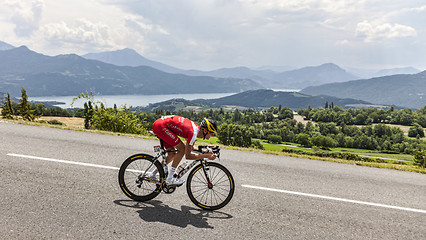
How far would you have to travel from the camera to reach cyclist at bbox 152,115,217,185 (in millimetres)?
5184

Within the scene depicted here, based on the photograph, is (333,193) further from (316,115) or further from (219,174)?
(316,115)

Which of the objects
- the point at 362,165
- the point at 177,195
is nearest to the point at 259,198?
the point at 177,195

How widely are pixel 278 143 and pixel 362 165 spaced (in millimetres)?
127025

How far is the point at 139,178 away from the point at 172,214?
3.42ft

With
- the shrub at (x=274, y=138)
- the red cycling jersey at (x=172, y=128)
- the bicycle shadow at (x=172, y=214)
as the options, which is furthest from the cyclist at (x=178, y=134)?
the shrub at (x=274, y=138)

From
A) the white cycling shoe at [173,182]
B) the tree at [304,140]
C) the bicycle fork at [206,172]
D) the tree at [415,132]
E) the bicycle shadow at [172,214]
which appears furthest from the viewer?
the tree at [415,132]

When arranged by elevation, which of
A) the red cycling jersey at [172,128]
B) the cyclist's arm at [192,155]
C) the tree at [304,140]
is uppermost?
the red cycling jersey at [172,128]

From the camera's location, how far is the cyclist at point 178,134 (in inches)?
204

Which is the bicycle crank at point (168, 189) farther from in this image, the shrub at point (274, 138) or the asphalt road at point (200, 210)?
the shrub at point (274, 138)

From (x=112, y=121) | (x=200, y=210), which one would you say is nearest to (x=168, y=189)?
(x=200, y=210)

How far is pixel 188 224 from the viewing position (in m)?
4.75

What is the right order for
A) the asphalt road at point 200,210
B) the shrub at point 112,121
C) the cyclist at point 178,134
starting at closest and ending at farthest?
the asphalt road at point 200,210, the cyclist at point 178,134, the shrub at point 112,121

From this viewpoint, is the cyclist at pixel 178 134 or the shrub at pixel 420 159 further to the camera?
the shrub at pixel 420 159

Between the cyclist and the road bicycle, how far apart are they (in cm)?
14
